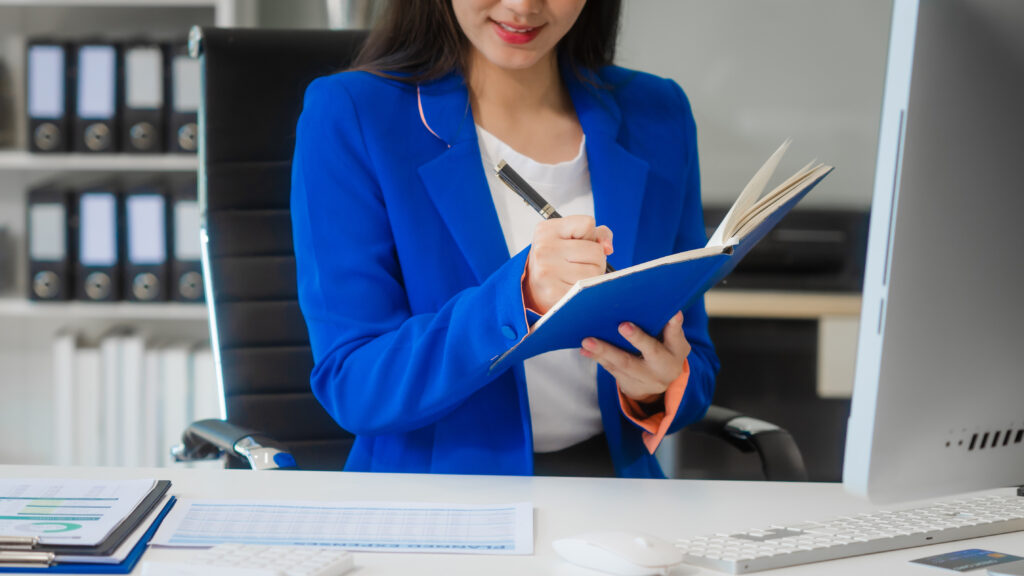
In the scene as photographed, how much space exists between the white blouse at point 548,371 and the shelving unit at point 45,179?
1.09 m

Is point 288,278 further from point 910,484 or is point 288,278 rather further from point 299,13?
point 299,13

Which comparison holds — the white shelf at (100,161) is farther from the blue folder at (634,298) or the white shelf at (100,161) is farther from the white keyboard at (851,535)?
the white keyboard at (851,535)

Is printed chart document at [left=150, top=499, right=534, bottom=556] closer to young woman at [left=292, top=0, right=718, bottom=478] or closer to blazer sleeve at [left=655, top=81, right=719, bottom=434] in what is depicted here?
young woman at [left=292, top=0, right=718, bottom=478]

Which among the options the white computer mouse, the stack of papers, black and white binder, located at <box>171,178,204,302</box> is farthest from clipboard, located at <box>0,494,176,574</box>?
black and white binder, located at <box>171,178,204,302</box>

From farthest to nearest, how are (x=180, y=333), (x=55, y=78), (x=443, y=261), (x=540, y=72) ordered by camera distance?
(x=180, y=333) → (x=55, y=78) → (x=540, y=72) → (x=443, y=261)

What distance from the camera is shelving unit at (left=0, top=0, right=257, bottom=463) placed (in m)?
2.07

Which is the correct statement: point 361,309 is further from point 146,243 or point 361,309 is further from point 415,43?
point 146,243

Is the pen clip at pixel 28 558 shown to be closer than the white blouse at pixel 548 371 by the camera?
Yes

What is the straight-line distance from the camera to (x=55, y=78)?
2004mm

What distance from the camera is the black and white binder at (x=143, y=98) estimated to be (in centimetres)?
201

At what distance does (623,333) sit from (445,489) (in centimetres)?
22

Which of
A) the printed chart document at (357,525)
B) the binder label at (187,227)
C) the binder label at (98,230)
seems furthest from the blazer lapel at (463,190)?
the binder label at (98,230)

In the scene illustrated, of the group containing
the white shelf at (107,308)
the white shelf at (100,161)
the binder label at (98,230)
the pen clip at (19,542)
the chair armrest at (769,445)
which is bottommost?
the chair armrest at (769,445)

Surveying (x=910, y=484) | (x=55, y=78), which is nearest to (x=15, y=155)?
(x=55, y=78)
